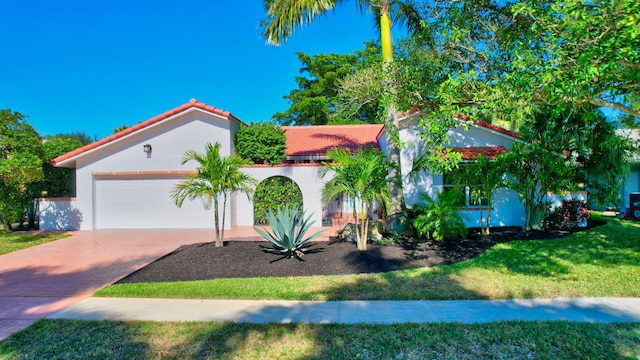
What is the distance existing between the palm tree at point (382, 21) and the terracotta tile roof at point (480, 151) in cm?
300

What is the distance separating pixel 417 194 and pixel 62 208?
1554 centimetres

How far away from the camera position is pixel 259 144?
1544 centimetres

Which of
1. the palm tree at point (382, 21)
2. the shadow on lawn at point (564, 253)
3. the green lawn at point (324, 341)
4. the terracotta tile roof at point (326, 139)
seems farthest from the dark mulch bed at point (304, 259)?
the terracotta tile roof at point (326, 139)

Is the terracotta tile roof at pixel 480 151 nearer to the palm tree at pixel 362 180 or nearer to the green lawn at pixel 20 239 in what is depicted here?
the palm tree at pixel 362 180

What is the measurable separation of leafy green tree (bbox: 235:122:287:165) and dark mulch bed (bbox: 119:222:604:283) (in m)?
5.69

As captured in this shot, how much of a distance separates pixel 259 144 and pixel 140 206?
6.09 m

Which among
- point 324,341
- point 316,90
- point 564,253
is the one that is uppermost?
point 316,90

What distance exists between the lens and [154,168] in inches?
599

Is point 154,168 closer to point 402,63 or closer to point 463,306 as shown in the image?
point 402,63

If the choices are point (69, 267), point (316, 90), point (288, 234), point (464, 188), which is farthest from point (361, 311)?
point (316, 90)

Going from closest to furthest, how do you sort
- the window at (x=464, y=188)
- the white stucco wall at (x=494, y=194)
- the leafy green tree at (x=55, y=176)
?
the window at (x=464, y=188), the white stucco wall at (x=494, y=194), the leafy green tree at (x=55, y=176)

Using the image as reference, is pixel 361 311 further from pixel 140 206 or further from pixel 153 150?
pixel 140 206

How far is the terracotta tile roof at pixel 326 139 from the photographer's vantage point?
58.6 ft

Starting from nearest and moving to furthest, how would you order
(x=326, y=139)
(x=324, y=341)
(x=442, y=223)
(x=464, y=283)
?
(x=324, y=341) < (x=464, y=283) < (x=442, y=223) < (x=326, y=139)
